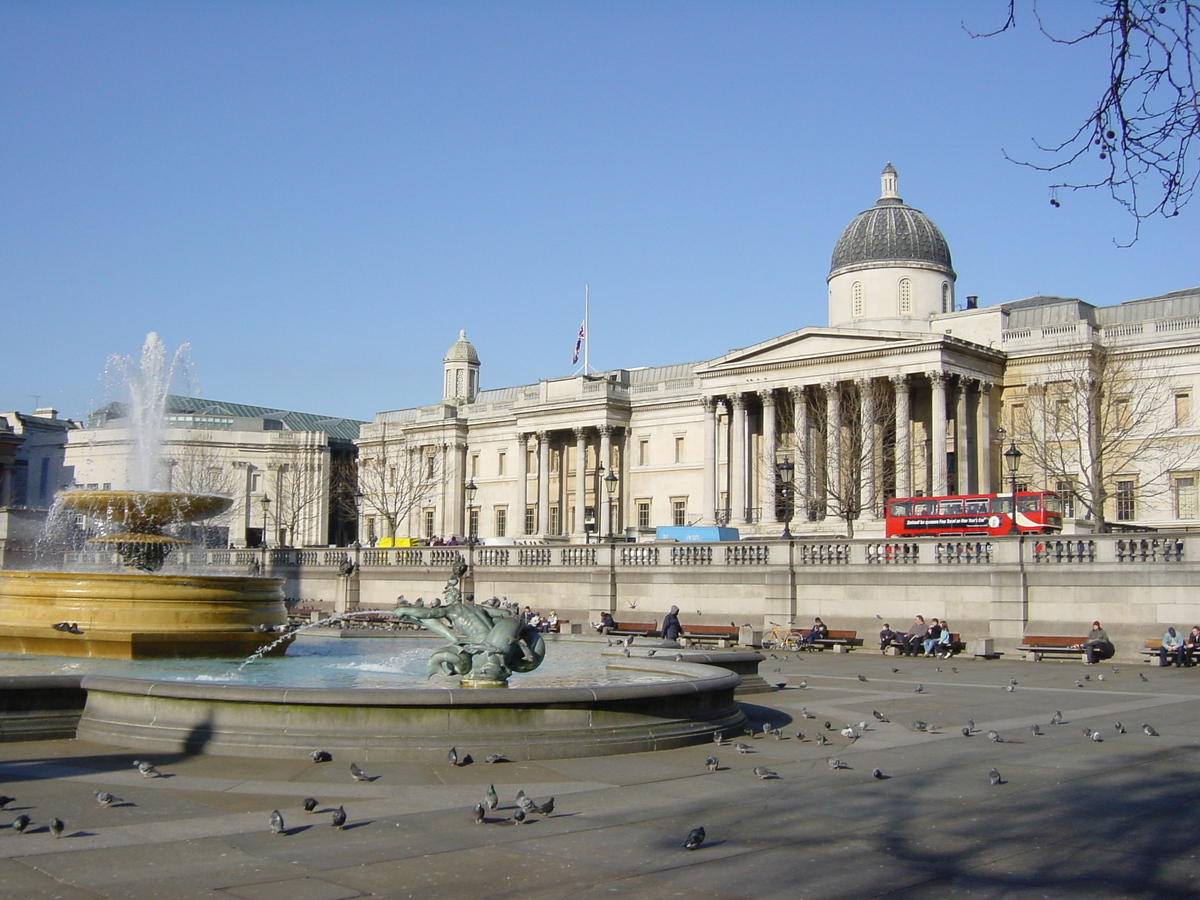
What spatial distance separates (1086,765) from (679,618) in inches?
1052

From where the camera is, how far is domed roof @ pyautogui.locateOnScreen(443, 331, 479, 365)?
11031 cm

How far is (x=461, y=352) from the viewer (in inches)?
4343

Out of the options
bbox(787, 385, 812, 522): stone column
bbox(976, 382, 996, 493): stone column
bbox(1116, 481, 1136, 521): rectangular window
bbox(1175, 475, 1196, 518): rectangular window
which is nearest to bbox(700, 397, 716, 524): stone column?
bbox(787, 385, 812, 522): stone column

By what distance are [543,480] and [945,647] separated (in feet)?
197

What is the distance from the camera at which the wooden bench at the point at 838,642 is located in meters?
33.3

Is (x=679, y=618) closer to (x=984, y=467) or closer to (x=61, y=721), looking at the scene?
(x=61, y=721)

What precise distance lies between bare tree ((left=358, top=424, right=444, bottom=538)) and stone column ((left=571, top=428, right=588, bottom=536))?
13017 mm

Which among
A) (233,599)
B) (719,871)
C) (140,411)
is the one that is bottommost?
(719,871)

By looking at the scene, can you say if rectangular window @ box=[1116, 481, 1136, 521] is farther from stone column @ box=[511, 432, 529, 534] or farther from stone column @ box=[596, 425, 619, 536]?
stone column @ box=[511, 432, 529, 534]

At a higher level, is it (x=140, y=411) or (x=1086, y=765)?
(x=140, y=411)

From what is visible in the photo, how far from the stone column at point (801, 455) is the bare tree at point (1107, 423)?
1155 centimetres

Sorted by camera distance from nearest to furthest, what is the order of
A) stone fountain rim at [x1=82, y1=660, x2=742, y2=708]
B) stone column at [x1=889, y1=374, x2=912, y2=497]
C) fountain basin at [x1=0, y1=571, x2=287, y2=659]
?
stone fountain rim at [x1=82, y1=660, x2=742, y2=708] → fountain basin at [x1=0, y1=571, x2=287, y2=659] → stone column at [x1=889, y1=374, x2=912, y2=497]

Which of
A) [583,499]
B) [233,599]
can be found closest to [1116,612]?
[233,599]

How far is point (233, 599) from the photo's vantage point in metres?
18.7
